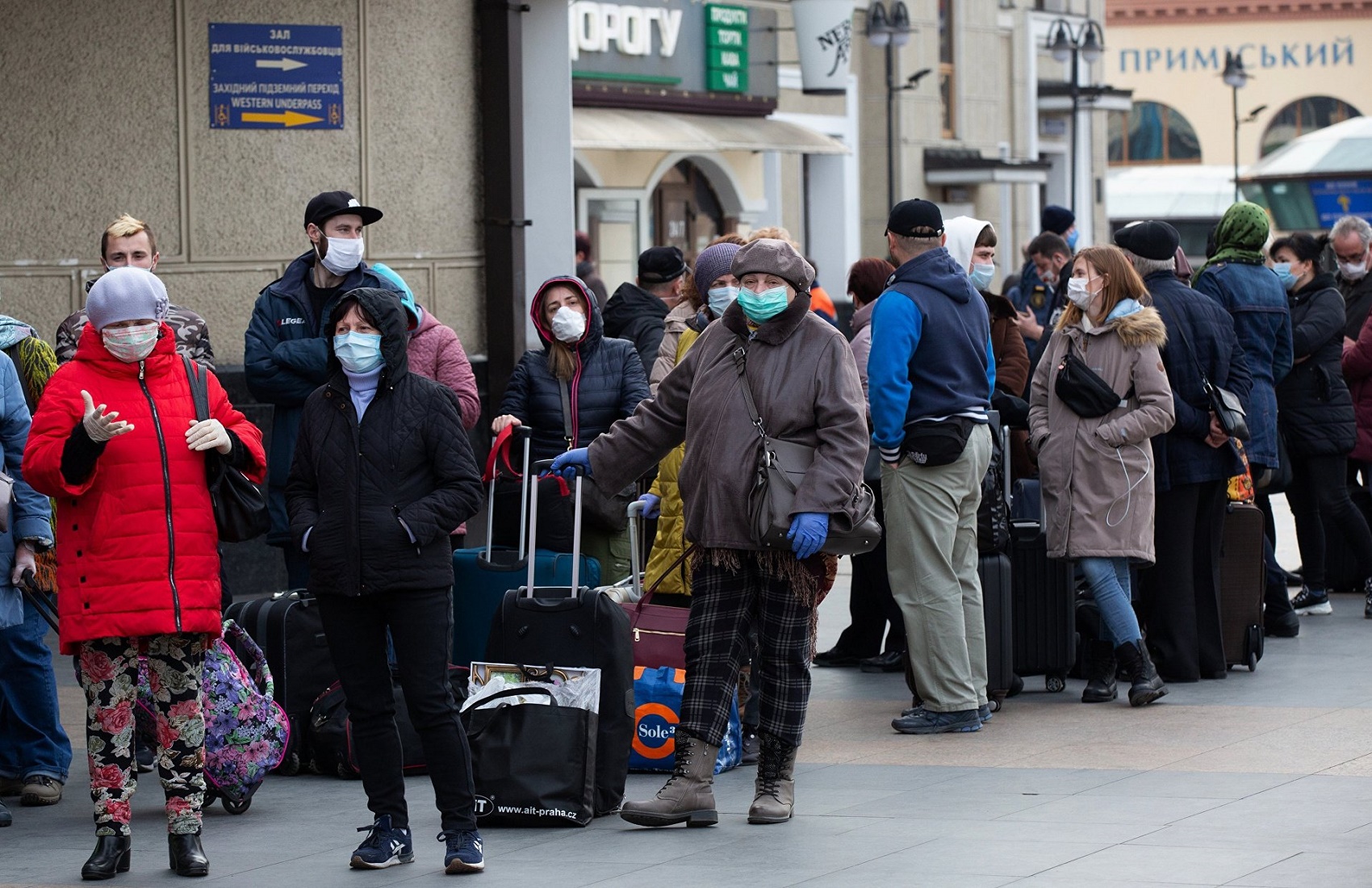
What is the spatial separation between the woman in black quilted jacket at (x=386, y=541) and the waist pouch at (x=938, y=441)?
2.36 metres

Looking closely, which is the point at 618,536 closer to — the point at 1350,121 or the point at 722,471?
the point at 722,471

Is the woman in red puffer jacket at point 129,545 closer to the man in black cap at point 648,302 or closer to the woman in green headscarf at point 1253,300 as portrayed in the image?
the man in black cap at point 648,302

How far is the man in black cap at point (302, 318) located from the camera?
8.45 m

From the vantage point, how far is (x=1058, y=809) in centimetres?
705

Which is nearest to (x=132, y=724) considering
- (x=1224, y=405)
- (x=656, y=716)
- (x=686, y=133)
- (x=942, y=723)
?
(x=656, y=716)

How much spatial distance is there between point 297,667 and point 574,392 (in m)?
1.84

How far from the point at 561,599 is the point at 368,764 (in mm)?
1049

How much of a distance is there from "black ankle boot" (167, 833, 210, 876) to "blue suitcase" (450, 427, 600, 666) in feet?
7.63

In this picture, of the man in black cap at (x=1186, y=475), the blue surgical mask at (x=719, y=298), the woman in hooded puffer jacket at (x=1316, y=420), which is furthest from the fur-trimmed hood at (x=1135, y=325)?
the woman in hooded puffer jacket at (x=1316, y=420)

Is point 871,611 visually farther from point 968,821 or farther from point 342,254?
point 968,821

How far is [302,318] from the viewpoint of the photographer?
863cm

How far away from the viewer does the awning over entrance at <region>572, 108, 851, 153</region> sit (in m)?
22.4

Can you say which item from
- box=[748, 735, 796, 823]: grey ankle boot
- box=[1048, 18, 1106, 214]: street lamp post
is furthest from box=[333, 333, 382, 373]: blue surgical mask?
box=[1048, 18, 1106, 214]: street lamp post

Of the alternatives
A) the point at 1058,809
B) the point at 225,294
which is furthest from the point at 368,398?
the point at 225,294
